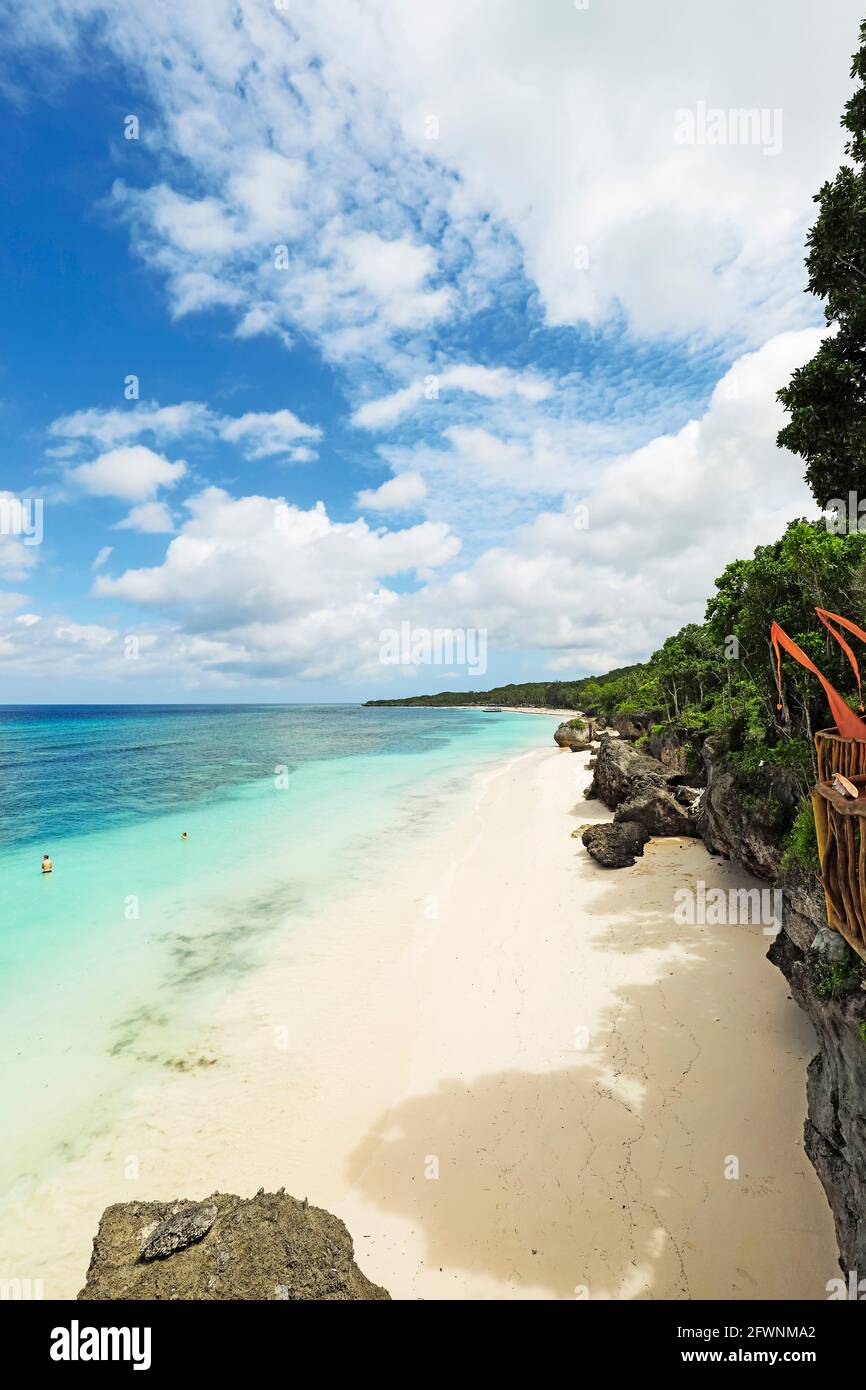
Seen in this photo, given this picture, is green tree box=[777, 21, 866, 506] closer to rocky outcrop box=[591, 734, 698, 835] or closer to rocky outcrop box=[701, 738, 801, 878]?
rocky outcrop box=[701, 738, 801, 878]

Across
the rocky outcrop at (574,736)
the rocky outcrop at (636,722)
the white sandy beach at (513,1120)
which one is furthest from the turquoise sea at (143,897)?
the rocky outcrop at (574,736)

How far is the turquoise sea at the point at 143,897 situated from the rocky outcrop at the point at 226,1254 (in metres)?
5.45

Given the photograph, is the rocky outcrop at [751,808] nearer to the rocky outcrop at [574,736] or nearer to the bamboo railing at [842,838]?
the bamboo railing at [842,838]

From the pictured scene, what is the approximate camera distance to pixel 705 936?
14.1m

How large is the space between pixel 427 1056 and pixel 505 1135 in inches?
97.4

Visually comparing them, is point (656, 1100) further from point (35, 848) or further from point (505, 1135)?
point (35, 848)

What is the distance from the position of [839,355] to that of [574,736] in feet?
199

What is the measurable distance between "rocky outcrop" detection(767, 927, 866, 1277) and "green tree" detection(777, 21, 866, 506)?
7056mm

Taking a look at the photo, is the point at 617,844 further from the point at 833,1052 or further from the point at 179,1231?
the point at 179,1231

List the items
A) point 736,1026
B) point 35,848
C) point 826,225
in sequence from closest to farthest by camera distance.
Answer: point 826,225 → point 736,1026 → point 35,848

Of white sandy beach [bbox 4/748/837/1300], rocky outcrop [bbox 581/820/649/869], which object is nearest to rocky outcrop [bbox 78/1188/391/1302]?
white sandy beach [bbox 4/748/837/1300]

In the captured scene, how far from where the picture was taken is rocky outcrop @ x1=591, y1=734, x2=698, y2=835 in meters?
22.6

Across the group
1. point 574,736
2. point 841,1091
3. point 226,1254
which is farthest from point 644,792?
point 574,736
